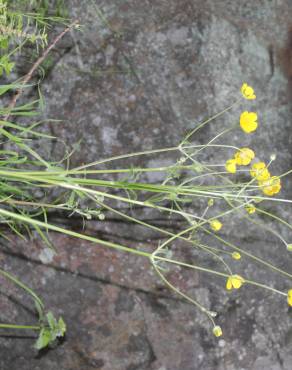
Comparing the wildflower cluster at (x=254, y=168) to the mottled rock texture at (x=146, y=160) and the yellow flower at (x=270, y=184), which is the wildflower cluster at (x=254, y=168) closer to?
the yellow flower at (x=270, y=184)

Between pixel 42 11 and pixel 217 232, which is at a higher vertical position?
pixel 42 11

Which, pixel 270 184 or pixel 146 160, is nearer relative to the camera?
pixel 270 184

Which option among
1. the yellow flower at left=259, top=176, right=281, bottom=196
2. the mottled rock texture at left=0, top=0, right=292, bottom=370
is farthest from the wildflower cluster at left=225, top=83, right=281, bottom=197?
the mottled rock texture at left=0, top=0, right=292, bottom=370

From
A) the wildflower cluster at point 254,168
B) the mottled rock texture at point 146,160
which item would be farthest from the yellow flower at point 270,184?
the mottled rock texture at point 146,160

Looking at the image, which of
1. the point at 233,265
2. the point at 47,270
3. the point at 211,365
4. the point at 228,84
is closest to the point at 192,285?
the point at 233,265

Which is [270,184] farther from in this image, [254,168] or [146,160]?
[146,160]

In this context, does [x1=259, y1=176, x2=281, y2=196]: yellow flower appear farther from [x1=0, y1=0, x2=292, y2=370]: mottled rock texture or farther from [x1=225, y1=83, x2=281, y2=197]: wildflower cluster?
[x1=0, y1=0, x2=292, y2=370]: mottled rock texture

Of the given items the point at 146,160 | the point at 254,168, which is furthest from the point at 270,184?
the point at 146,160

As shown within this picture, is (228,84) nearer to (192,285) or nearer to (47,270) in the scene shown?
(192,285)
